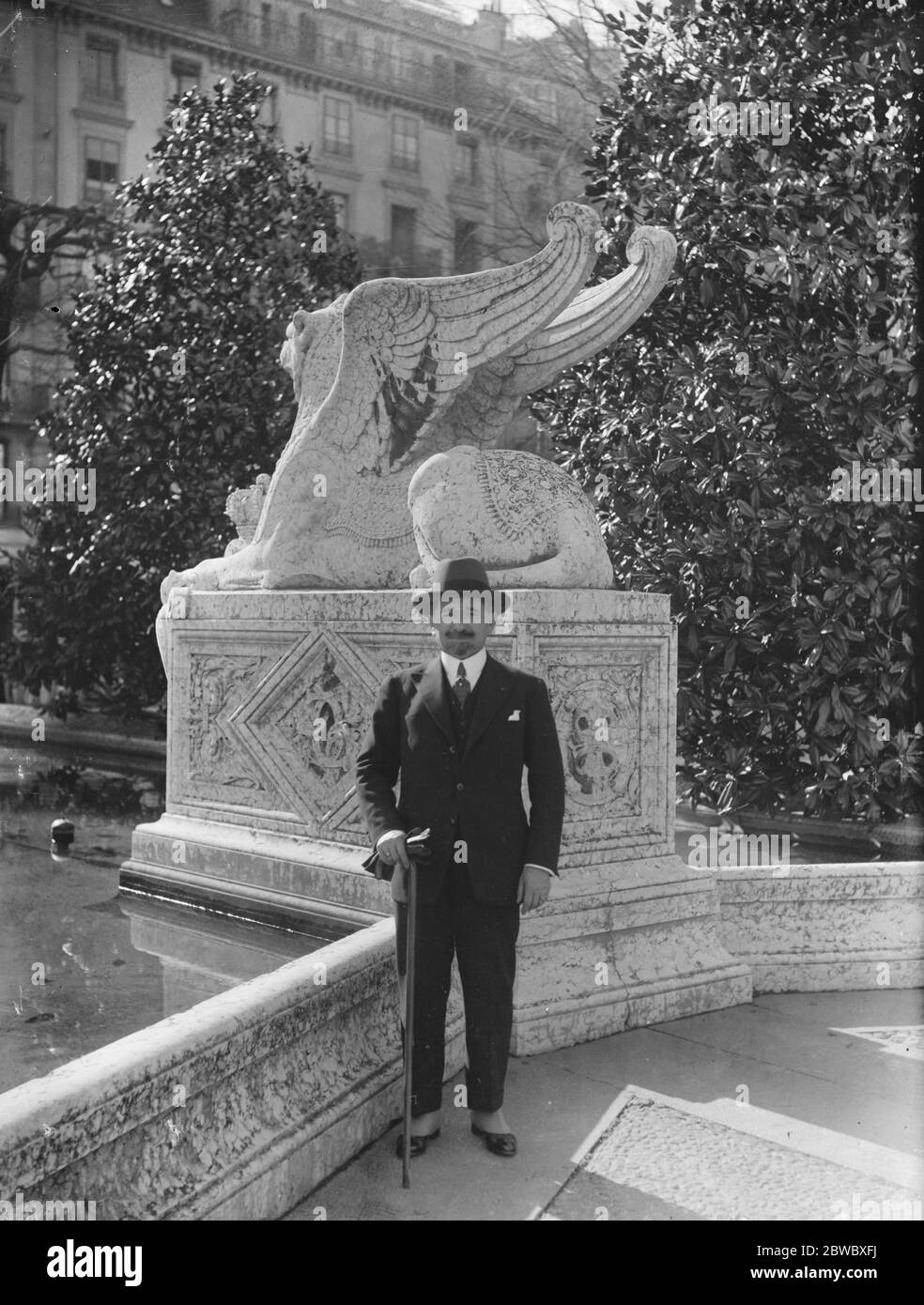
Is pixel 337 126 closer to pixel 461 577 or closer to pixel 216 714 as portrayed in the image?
pixel 216 714

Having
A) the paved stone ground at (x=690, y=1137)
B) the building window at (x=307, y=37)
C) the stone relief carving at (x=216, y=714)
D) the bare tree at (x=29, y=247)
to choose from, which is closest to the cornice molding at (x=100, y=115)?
the building window at (x=307, y=37)

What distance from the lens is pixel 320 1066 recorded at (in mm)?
3455

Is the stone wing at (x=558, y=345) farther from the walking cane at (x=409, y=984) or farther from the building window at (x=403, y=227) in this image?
the building window at (x=403, y=227)

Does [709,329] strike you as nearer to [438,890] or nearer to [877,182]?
[877,182]

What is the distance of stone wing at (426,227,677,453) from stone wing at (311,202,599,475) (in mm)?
91

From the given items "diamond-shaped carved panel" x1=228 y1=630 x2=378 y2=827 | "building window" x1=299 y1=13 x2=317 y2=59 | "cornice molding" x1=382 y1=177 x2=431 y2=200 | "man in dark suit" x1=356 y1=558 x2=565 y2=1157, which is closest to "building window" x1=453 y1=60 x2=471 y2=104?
"cornice molding" x1=382 y1=177 x2=431 y2=200

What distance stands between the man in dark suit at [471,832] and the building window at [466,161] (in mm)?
19392

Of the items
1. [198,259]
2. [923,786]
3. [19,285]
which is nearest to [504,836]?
[923,786]

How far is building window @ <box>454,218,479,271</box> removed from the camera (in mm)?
20859

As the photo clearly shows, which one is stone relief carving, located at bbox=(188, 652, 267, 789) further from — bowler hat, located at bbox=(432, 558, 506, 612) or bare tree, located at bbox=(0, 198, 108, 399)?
bare tree, located at bbox=(0, 198, 108, 399)

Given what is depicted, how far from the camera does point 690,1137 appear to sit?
3.61 metres

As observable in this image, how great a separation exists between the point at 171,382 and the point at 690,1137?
9.35m

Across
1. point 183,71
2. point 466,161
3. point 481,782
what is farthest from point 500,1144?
point 466,161

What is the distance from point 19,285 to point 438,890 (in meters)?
10.8
